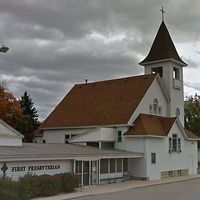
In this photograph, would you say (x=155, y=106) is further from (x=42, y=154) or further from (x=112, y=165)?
(x=42, y=154)

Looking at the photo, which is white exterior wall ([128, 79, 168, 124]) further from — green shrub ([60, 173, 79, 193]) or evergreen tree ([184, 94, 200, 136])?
evergreen tree ([184, 94, 200, 136])

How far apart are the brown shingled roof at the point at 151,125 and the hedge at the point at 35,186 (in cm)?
1275

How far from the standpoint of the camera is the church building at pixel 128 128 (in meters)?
34.8

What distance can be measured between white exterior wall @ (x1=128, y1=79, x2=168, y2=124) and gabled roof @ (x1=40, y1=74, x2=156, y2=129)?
412mm

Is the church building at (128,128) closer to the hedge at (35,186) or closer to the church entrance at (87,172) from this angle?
the church entrance at (87,172)

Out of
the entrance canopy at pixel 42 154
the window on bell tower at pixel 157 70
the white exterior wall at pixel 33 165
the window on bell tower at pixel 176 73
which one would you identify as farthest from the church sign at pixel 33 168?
the window on bell tower at pixel 176 73

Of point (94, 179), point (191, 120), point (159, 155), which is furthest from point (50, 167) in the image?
point (191, 120)

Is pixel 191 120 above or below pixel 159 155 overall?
above

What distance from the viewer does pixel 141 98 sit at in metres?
43.2

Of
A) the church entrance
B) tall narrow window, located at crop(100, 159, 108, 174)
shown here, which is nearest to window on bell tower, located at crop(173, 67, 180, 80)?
tall narrow window, located at crop(100, 159, 108, 174)

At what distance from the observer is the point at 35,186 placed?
25.0 m

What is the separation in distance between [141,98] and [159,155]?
5700 mm

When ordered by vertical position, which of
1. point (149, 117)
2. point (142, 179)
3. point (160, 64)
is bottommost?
point (142, 179)

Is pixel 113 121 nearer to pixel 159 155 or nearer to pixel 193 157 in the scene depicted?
pixel 159 155
